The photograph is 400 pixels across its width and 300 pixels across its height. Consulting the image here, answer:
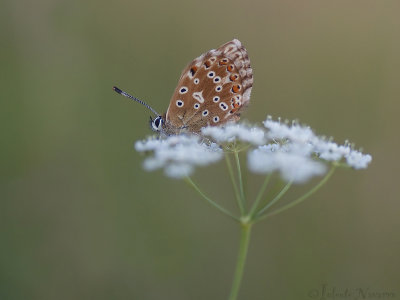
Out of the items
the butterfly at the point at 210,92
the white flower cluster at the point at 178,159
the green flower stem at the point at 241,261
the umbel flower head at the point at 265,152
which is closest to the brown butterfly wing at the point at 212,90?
the butterfly at the point at 210,92

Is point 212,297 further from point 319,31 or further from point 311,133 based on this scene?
point 319,31

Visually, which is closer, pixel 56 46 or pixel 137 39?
pixel 56 46

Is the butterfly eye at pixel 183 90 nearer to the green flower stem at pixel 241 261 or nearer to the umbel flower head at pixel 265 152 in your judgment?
the umbel flower head at pixel 265 152

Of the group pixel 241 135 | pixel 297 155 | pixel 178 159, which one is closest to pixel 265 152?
pixel 241 135

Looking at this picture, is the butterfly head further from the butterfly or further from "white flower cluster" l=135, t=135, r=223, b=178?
"white flower cluster" l=135, t=135, r=223, b=178

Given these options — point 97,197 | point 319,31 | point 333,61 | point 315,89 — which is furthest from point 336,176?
point 97,197
